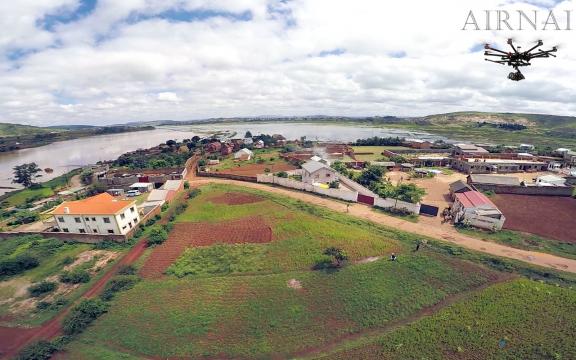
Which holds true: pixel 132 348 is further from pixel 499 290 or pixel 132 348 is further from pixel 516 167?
pixel 516 167

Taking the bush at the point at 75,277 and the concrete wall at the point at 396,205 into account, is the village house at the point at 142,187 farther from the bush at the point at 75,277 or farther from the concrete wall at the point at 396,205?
the concrete wall at the point at 396,205

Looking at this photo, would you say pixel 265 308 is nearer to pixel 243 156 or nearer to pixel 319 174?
pixel 319 174

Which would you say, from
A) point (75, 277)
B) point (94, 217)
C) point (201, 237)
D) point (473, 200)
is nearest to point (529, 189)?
point (473, 200)

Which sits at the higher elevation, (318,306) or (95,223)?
(95,223)

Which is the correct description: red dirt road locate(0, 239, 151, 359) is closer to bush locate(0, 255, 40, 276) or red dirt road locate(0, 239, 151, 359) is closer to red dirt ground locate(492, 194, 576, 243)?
bush locate(0, 255, 40, 276)

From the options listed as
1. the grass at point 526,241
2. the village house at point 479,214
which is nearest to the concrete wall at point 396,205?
the village house at point 479,214

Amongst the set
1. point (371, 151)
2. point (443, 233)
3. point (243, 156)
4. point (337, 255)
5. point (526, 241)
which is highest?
point (371, 151)
